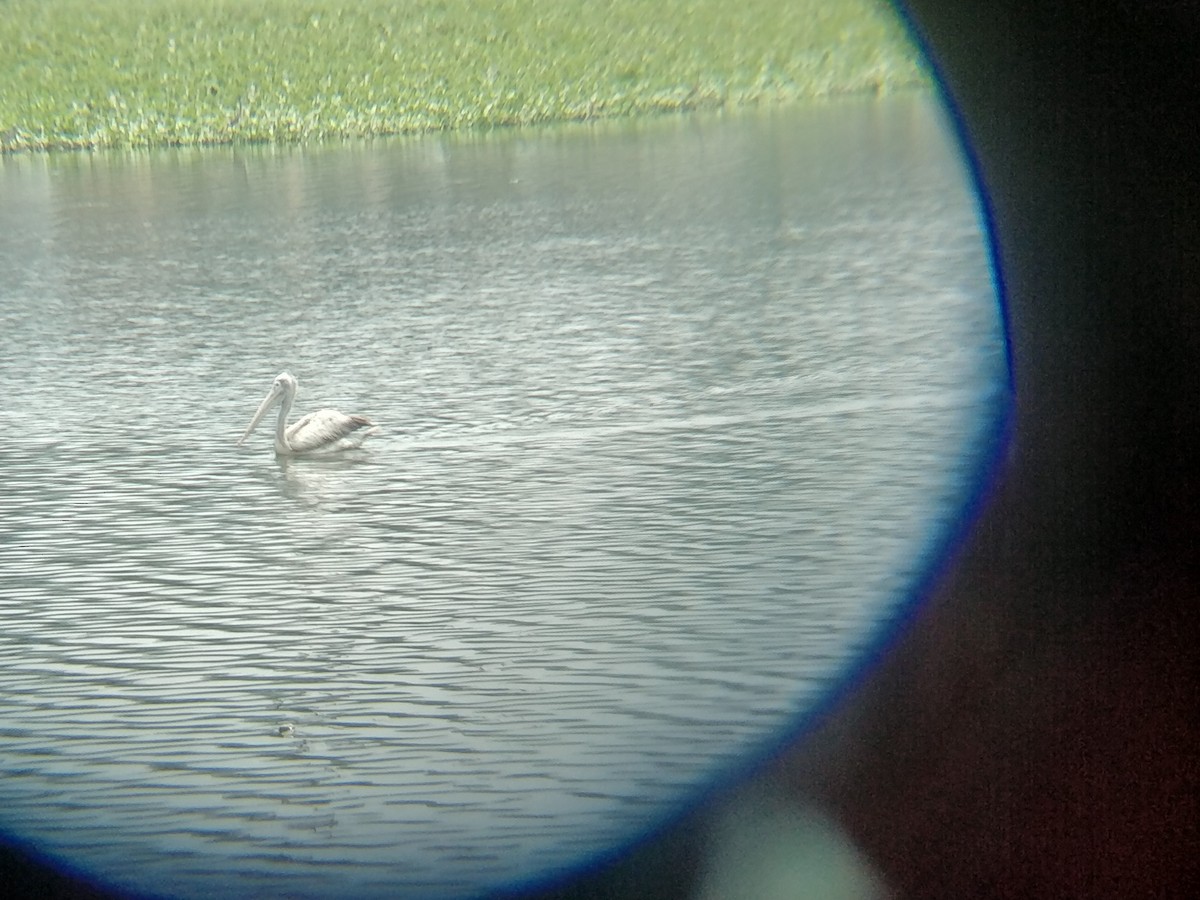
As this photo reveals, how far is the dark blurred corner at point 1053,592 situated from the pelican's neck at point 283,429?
3.56m

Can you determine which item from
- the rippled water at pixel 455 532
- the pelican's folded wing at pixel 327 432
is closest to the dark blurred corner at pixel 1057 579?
the rippled water at pixel 455 532

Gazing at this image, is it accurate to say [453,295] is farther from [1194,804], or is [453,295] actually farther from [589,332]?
[1194,804]

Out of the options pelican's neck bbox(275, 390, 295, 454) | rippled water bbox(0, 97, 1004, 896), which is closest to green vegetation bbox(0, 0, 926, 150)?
rippled water bbox(0, 97, 1004, 896)

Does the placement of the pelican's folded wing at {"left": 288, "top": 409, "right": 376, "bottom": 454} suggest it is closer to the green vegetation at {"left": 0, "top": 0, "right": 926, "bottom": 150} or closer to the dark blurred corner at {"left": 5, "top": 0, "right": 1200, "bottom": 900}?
the dark blurred corner at {"left": 5, "top": 0, "right": 1200, "bottom": 900}

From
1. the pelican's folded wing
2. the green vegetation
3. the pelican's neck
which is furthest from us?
the green vegetation

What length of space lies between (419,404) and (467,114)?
104 ft

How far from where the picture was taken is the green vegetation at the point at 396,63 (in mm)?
40844

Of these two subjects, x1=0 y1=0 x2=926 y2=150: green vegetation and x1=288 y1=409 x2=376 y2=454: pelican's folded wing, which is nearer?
x1=288 y1=409 x2=376 y2=454: pelican's folded wing

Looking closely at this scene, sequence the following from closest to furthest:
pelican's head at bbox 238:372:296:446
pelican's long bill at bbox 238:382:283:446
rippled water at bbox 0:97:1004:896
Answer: rippled water at bbox 0:97:1004:896
pelican's head at bbox 238:372:296:446
pelican's long bill at bbox 238:382:283:446

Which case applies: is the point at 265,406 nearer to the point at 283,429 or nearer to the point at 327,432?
the point at 283,429

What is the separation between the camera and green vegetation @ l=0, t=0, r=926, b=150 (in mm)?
40844

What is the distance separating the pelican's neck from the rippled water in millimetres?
198

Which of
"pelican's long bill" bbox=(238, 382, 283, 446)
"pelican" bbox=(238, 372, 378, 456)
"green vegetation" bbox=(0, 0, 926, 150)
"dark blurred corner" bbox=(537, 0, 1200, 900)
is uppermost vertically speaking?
"dark blurred corner" bbox=(537, 0, 1200, 900)

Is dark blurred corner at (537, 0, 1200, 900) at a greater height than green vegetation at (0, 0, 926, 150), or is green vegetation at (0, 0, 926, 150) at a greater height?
dark blurred corner at (537, 0, 1200, 900)
